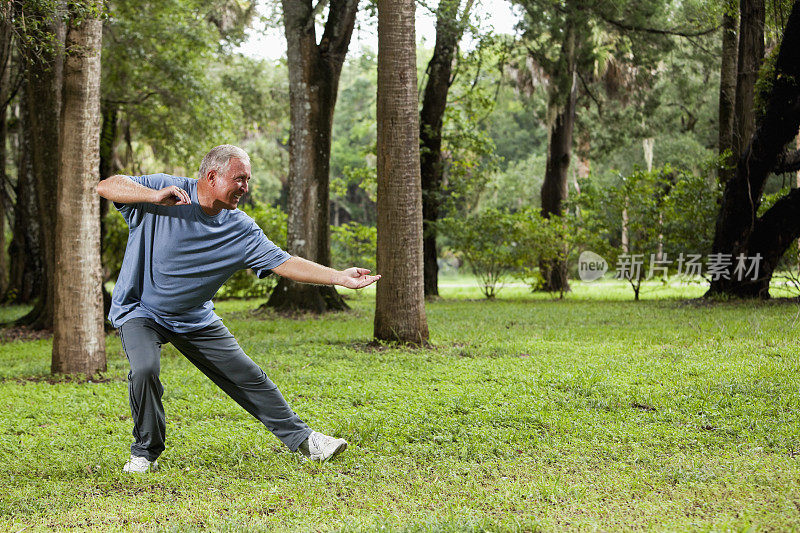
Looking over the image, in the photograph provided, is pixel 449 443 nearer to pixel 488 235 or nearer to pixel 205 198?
pixel 205 198

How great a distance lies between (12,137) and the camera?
28.7 m

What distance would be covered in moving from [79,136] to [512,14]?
1397 cm

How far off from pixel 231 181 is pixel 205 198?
0.21 meters

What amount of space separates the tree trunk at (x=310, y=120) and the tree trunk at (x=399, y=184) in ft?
17.0

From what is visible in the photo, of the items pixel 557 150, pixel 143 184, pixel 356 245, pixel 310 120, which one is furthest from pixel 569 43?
pixel 143 184

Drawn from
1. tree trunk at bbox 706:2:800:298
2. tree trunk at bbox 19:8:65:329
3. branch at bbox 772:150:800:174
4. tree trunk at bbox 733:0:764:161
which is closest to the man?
tree trunk at bbox 19:8:65:329

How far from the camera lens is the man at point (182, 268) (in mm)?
4320

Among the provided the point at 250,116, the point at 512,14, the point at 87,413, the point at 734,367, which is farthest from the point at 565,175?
the point at 87,413

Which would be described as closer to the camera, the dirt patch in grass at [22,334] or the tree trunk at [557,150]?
the dirt patch in grass at [22,334]

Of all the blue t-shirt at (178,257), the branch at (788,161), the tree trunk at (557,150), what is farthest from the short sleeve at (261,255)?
the tree trunk at (557,150)

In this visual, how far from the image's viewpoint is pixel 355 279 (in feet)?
13.9

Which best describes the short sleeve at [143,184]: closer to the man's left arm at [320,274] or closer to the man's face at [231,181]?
the man's face at [231,181]

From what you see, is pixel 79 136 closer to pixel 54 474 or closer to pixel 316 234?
pixel 54 474

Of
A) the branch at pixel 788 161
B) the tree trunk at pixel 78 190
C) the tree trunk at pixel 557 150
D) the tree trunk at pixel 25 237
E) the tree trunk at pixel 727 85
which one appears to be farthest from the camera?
the tree trunk at pixel 557 150
